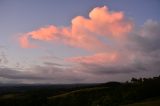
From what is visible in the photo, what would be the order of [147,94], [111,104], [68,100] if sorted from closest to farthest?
[111,104]
[147,94]
[68,100]

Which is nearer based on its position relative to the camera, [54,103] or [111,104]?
[111,104]

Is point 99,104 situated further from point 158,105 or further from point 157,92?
point 158,105

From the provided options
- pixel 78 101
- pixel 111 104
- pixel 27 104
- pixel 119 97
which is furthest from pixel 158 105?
pixel 78 101

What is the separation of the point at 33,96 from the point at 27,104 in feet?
20.3

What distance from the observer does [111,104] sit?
146 meters

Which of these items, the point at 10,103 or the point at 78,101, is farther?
the point at 78,101

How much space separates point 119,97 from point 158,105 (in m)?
60.8

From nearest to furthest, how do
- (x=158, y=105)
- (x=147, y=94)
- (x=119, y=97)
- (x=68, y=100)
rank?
(x=158, y=105) < (x=147, y=94) < (x=119, y=97) < (x=68, y=100)

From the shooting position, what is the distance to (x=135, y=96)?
517ft

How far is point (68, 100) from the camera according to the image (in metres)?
198

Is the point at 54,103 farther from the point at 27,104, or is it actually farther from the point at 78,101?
the point at 27,104

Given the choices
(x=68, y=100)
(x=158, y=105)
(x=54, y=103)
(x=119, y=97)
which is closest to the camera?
(x=158, y=105)

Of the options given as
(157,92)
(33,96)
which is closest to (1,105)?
(33,96)

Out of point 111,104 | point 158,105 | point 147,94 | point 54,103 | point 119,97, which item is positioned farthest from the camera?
point 54,103
